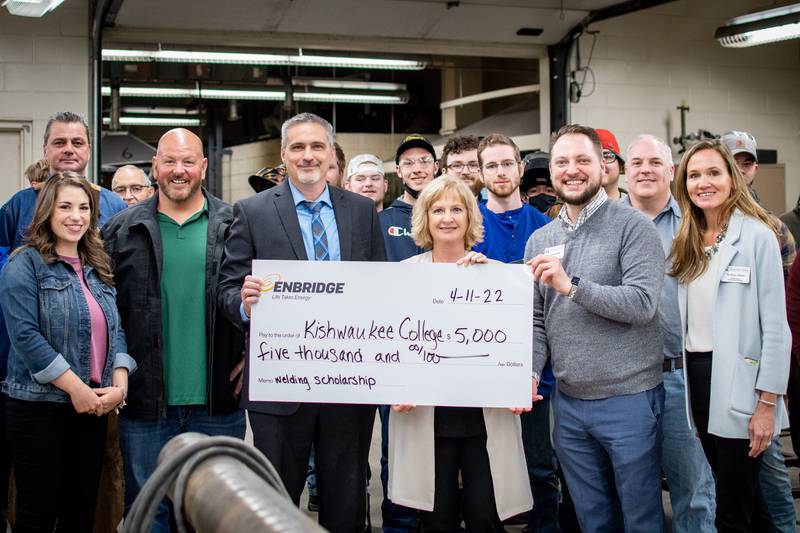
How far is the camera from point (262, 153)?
47.9 ft

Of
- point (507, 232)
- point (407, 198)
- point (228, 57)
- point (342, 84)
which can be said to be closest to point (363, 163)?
point (407, 198)

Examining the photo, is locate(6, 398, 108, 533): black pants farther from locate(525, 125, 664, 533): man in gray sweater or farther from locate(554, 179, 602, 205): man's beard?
locate(554, 179, 602, 205): man's beard

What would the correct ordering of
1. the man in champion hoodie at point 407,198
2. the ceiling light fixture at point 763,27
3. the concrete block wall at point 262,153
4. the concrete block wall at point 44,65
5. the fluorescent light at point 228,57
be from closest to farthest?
the man in champion hoodie at point 407,198, the ceiling light fixture at point 763,27, the concrete block wall at point 44,65, the fluorescent light at point 228,57, the concrete block wall at point 262,153

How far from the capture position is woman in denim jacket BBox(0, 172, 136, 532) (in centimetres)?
277

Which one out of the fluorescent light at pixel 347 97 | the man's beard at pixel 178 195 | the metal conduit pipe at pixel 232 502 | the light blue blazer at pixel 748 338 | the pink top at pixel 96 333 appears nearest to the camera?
the metal conduit pipe at pixel 232 502

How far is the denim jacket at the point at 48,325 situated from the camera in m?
2.76

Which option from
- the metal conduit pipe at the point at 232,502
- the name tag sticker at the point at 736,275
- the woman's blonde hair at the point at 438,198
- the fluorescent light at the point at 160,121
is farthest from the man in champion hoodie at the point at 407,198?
the fluorescent light at the point at 160,121

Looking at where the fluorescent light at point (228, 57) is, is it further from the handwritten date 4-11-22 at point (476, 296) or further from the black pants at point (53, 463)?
the handwritten date 4-11-22 at point (476, 296)

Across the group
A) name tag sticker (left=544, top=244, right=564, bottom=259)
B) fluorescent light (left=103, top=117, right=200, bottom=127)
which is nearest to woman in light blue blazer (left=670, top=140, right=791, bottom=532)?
name tag sticker (left=544, top=244, right=564, bottom=259)

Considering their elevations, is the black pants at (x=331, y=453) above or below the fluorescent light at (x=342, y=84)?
below

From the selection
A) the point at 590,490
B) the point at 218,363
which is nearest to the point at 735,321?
the point at 590,490

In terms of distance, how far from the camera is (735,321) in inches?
99.9

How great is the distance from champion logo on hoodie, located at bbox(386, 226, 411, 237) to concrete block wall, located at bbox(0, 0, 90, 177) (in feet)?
13.0

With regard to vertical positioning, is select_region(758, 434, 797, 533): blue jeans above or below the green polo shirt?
below
